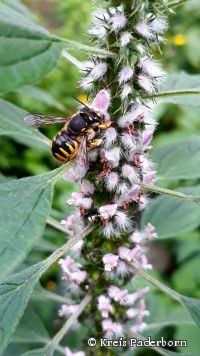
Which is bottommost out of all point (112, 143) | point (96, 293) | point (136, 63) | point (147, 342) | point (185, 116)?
point (147, 342)

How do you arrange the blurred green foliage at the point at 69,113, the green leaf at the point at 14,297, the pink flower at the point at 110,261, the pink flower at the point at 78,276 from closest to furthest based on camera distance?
the green leaf at the point at 14,297, the pink flower at the point at 110,261, the pink flower at the point at 78,276, the blurred green foliage at the point at 69,113

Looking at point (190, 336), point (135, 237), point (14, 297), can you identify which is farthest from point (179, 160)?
point (190, 336)

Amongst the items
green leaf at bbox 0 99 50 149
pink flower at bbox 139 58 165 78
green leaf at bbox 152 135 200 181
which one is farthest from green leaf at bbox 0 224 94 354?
green leaf at bbox 152 135 200 181

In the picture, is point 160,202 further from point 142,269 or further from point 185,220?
point 142,269

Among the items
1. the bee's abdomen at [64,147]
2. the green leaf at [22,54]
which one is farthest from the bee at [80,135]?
the green leaf at [22,54]

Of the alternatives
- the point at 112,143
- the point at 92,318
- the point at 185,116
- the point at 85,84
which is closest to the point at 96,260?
the point at 92,318

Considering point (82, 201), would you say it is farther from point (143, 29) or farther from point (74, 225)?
point (143, 29)

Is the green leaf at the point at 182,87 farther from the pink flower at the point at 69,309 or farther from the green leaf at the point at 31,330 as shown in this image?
the green leaf at the point at 31,330
